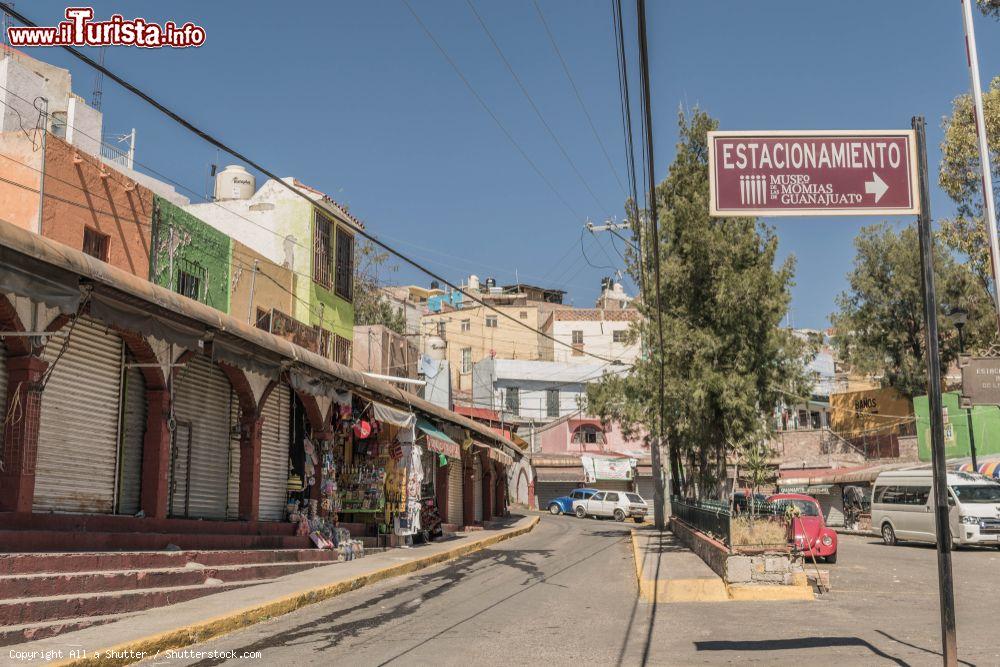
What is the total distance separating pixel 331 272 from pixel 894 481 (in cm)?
1964

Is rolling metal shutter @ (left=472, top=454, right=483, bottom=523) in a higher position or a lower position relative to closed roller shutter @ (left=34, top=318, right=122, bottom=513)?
lower

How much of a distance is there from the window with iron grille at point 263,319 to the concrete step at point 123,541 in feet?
29.7

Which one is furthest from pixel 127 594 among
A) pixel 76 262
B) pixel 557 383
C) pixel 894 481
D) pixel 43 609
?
pixel 557 383

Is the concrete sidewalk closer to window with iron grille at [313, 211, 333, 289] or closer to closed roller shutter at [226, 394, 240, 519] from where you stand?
closed roller shutter at [226, 394, 240, 519]

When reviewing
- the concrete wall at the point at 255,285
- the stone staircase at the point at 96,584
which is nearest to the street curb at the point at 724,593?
the stone staircase at the point at 96,584

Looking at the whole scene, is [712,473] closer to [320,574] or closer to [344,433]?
[344,433]

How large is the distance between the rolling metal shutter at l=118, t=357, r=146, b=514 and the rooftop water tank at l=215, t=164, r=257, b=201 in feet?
59.7

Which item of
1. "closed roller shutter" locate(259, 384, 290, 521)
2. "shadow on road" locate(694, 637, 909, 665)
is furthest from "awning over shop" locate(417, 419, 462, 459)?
"shadow on road" locate(694, 637, 909, 665)

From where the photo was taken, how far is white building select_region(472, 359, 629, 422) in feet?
211

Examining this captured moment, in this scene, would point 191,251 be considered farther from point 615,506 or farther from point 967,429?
point 967,429

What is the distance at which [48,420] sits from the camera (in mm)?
12617

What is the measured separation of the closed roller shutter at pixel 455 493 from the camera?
1309 inches

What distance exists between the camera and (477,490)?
Result: 1560 inches

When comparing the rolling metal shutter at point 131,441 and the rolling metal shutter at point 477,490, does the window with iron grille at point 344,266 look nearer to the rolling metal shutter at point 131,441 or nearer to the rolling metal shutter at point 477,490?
the rolling metal shutter at point 477,490
